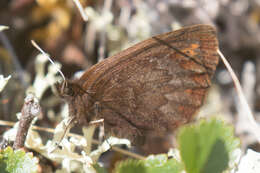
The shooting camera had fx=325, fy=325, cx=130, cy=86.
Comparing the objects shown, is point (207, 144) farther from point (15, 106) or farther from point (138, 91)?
point (15, 106)

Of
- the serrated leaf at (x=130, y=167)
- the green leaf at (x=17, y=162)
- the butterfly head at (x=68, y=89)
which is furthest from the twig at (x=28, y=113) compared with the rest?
the serrated leaf at (x=130, y=167)

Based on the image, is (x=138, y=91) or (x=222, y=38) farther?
(x=222, y=38)

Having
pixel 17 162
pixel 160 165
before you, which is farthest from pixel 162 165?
pixel 17 162

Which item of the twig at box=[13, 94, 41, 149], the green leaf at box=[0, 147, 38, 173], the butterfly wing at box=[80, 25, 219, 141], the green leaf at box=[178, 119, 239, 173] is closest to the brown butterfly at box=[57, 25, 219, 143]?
the butterfly wing at box=[80, 25, 219, 141]

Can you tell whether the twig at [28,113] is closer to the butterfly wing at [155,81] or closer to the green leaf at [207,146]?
the butterfly wing at [155,81]

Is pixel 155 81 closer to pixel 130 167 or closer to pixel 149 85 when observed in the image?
pixel 149 85

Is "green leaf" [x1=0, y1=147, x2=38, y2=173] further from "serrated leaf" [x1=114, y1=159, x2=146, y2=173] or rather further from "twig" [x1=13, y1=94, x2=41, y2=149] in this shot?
"serrated leaf" [x1=114, y1=159, x2=146, y2=173]

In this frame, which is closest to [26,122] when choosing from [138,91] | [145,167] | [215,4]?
[145,167]
